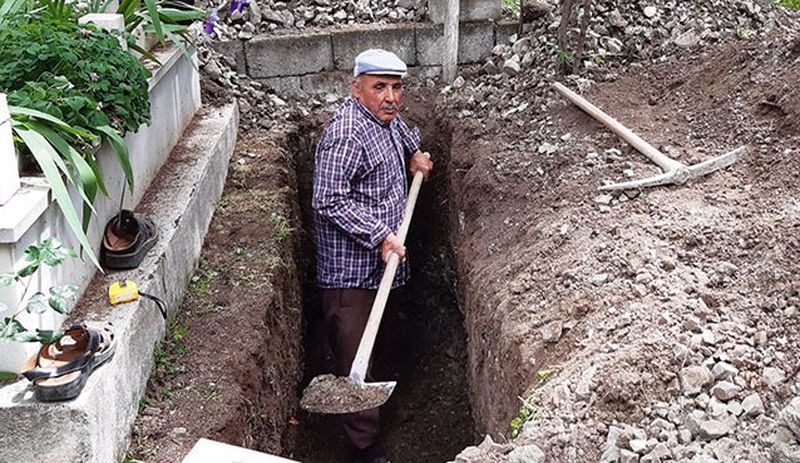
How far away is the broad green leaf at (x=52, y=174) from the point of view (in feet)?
8.87

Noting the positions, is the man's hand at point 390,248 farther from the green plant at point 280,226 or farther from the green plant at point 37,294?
the green plant at point 37,294

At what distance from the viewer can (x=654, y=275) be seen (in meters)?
3.23

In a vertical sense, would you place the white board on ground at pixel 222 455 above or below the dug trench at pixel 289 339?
above

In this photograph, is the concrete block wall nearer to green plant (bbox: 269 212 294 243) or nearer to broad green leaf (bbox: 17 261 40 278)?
green plant (bbox: 269 212 294 243)

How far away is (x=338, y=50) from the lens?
572 centimetres

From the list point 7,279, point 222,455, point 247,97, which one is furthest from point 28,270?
point 247,97

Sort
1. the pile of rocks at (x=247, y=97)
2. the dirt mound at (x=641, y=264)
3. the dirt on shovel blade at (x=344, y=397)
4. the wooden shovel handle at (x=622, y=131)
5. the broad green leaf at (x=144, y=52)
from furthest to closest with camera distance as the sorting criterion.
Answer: the pile of rocks at (x=247, y=97) → the broad green leaf at (x=144, y=52) → the wooden shovel handle at (x=622, y=131) → the dirt on shovel blade at (x=344, y=397) → the dirt mound at (x=641, y=264)

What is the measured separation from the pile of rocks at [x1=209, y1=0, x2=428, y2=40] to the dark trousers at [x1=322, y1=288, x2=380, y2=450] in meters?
2.03

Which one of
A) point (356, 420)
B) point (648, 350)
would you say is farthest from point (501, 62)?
point (648, 350)

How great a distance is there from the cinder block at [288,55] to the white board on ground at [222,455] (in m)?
3.85

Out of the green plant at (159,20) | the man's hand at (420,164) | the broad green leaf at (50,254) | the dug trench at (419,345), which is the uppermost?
the green plant at (159,20)

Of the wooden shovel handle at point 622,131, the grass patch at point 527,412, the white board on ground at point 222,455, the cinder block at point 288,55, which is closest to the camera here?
the white board on ground at point 222,455

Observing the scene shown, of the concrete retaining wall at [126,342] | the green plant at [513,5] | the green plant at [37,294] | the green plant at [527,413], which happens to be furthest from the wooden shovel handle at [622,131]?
the green plant at [37,294]

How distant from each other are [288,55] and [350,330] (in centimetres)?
207
